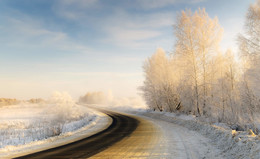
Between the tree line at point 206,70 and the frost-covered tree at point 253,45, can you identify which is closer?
the frost-covered tree at point 253,45

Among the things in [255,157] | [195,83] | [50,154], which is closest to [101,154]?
[50,154]

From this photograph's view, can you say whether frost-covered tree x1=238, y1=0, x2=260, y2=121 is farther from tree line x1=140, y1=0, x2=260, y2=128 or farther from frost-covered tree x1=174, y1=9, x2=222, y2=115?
frost-covered tree x1=174, y1=9, x2=222, y2=115

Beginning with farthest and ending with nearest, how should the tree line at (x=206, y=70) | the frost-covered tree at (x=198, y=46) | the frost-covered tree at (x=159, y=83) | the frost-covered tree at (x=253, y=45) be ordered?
the frost-covered tree at (x=159, y=83), the frost-covered tree at (x=198, y=46), the tree line at (x=206, y=70), the frost-covered tree at (x=253, y=45)

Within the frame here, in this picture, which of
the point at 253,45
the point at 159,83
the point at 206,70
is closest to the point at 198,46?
the point at 206,70

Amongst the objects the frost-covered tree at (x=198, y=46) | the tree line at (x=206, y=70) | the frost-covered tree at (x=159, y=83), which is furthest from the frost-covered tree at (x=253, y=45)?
the frost-covered tree at (x=159, y=83)

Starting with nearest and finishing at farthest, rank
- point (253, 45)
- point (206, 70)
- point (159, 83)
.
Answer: point (253, 45), point (206, 70), point (159, 83)

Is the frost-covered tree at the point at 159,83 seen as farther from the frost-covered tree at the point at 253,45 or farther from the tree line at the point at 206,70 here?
the frost-covered tree at the point at 253,45

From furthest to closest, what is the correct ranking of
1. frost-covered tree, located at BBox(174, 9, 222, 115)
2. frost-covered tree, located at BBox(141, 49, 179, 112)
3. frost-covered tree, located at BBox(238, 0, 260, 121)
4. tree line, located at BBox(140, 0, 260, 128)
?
frost-covered tree, located at BBox(141, 49, 179, 112), frost-covered tree, located at BBox(174, 9, 222, 115), tree line, located at BBox(140, 0, 260, 128), frost-covered tree, located at BBox(238, 0, 260, 121)

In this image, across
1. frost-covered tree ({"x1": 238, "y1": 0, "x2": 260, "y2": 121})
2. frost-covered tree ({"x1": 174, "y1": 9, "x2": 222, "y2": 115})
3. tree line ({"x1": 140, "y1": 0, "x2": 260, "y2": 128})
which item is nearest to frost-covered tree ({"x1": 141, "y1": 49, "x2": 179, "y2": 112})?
tree line ({"x1": 140, "y1": 0, "x2": 260, "y2": 128})

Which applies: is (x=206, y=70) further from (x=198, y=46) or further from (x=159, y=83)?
(x=159, y=83)

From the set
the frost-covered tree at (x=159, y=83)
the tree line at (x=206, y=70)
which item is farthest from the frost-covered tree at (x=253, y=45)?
the frost-covered tree at (x=159, y=83)

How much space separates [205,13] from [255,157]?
692 inches

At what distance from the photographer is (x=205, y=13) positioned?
62.6 feet

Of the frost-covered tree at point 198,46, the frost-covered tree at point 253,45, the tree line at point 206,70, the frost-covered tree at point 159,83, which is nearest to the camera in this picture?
the frost-covered tree at point 253,45
